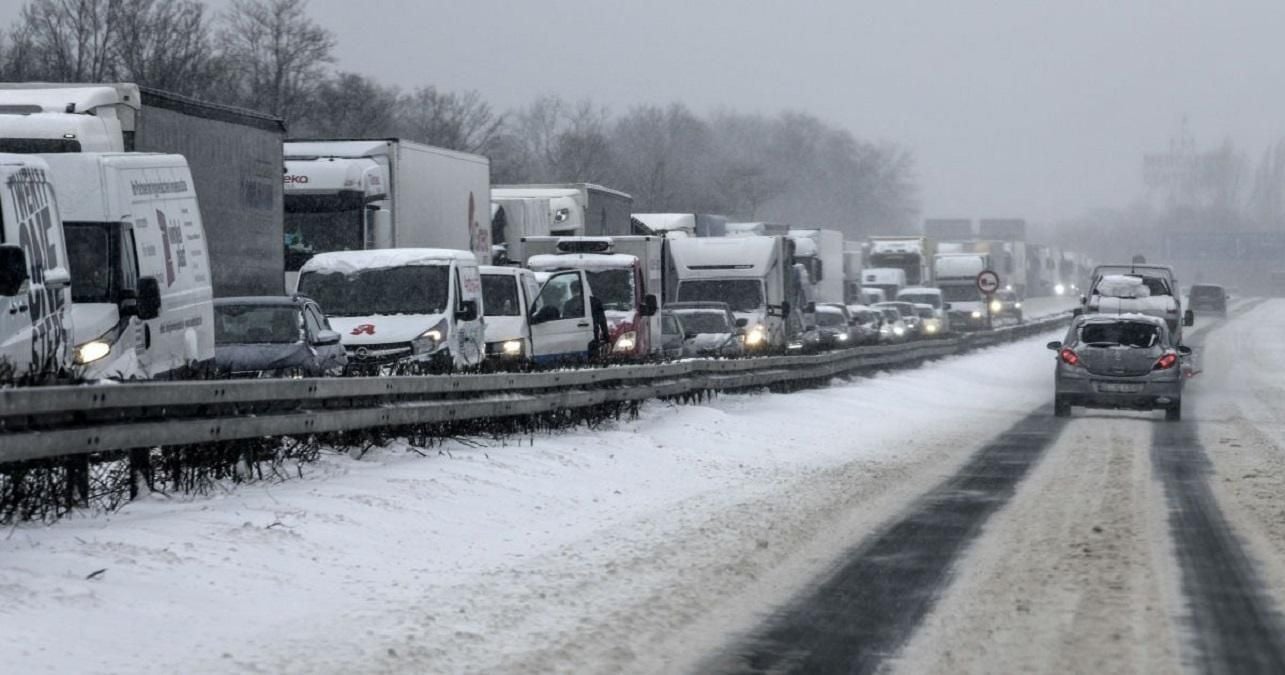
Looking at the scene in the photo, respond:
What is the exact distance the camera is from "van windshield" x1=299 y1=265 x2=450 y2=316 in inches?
864

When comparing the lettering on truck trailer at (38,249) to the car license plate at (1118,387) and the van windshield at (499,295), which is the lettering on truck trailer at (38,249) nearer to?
the van windshield at (499,295)

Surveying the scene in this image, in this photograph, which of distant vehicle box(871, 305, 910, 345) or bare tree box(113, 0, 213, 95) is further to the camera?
bare tree box(113, 0, 213, 95)

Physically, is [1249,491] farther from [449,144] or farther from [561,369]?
[449,144]

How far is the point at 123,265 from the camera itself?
1533cm

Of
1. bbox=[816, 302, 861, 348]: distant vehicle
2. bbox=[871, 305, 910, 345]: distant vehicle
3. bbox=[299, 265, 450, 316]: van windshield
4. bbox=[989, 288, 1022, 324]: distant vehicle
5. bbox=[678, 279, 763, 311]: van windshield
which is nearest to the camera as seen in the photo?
bbox=[299, 265, 450, 316]: van windshield

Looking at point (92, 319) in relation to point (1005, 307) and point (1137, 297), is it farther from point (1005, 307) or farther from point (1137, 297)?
point (1005, 307)

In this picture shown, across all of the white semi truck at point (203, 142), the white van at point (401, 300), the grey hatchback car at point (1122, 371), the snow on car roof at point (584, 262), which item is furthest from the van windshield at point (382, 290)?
the grey hatchback car at point (1122, 371)

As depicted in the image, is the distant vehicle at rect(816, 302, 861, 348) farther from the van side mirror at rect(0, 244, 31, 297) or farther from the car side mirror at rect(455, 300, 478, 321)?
the van side mirror at rect(0, 244, 31, 297)

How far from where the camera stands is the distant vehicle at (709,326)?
114 feet

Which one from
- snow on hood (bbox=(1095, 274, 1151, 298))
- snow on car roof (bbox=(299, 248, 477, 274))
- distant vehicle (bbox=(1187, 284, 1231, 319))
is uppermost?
snow on car roof (bbox=(299, 248, 477, 274))

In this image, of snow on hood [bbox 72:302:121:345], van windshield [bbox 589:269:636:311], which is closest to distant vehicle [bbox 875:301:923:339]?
van windshield [bbox 589:269:636:311]

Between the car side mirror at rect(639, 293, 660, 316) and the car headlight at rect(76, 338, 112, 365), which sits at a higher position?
the car headlight at rect(76, 338, 112, 365)

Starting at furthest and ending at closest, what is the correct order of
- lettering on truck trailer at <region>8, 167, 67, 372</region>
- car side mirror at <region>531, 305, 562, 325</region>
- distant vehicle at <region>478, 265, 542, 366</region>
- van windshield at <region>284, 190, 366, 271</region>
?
van windshield at <region>284, 190, 366, 271</region>, car side mirror at <region>531, 305, 562, 325</region>, distant vehicle at <region>478, 265, 542, 366</region>, lettering on truck trailer at <region>8, 167, 67, 372</region>

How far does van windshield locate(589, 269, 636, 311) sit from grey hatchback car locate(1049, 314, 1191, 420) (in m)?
6.66
